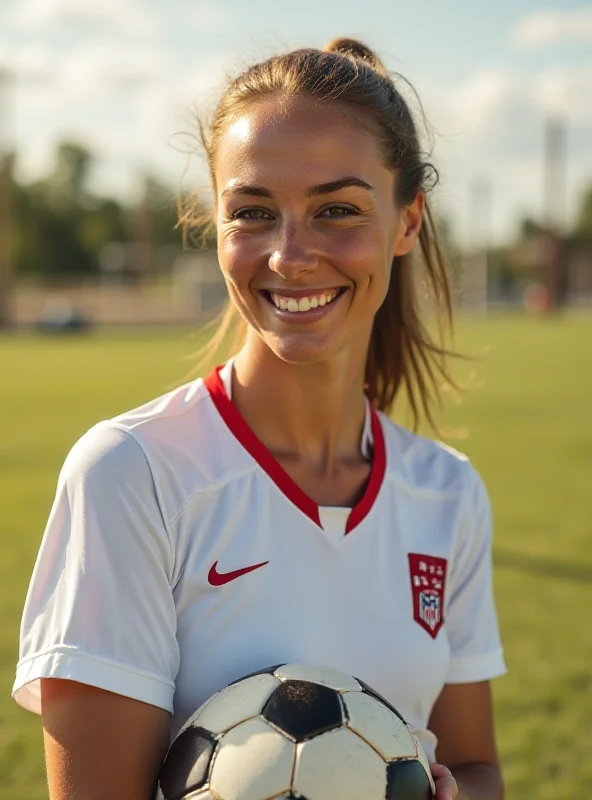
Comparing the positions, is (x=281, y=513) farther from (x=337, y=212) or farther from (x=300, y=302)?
(x=337, y=212)

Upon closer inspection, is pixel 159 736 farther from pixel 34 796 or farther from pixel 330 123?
pixel 34 796

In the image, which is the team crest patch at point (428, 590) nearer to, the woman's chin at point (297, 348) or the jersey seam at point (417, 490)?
the jersey seam at point (417, 490)

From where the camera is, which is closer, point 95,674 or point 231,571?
point 95,674

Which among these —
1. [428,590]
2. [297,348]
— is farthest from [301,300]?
[428,590]

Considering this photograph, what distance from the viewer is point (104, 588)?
1932 millimetres

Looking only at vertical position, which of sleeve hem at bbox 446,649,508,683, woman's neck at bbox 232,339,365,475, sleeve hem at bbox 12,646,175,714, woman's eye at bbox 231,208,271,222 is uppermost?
woman's eye at bbox 231,208,271,222

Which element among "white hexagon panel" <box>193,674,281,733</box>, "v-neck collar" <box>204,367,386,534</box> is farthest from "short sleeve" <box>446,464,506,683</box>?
"white hexagon panel" <box>193,674,281,733</box>

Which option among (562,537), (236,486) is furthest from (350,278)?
(562,537)

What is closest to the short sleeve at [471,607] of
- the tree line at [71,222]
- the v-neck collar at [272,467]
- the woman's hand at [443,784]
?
the v-neck collar at [272,467]

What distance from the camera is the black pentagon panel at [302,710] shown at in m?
1.90

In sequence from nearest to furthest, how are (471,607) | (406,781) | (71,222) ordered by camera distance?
(406,781)
(471,607)
(71,222)

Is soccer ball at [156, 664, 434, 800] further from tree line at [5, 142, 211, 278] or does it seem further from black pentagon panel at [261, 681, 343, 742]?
tree line at [5, 142, 211, 278]

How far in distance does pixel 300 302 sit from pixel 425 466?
0.59m

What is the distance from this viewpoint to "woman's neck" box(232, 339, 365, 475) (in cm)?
240
